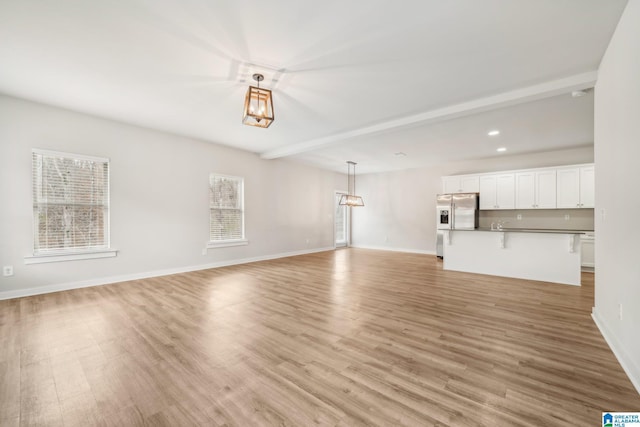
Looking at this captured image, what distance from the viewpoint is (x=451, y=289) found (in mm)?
4203

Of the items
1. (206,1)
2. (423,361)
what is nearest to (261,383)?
(423,361)

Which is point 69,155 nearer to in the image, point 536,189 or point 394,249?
point 394,249

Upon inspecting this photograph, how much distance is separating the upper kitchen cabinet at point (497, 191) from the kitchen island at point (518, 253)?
71.6 inches

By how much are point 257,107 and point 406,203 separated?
6.93 m

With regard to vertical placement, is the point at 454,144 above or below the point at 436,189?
above

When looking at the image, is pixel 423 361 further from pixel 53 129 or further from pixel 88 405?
pixel 53 129

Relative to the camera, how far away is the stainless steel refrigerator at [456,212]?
6.95 m

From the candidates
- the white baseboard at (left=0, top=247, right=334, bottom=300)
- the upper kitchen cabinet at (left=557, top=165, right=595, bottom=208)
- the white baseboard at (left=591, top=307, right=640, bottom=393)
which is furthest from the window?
the upper kitchen cabinet at (left=557, top=165, right=595, bottom=208)

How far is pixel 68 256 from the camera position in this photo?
4.13 meters

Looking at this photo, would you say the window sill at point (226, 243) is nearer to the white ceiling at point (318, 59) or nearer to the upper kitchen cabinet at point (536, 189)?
the white ceiling at point (318, 59)

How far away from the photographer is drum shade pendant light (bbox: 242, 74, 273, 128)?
9.44 feet

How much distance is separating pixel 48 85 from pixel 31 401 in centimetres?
371

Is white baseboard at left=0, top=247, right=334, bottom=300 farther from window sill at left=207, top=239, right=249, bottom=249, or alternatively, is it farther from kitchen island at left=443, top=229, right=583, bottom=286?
kitchen island at left=443, top=229, right=583, bottom=286

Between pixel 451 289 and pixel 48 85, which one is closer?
pixel 48 85
